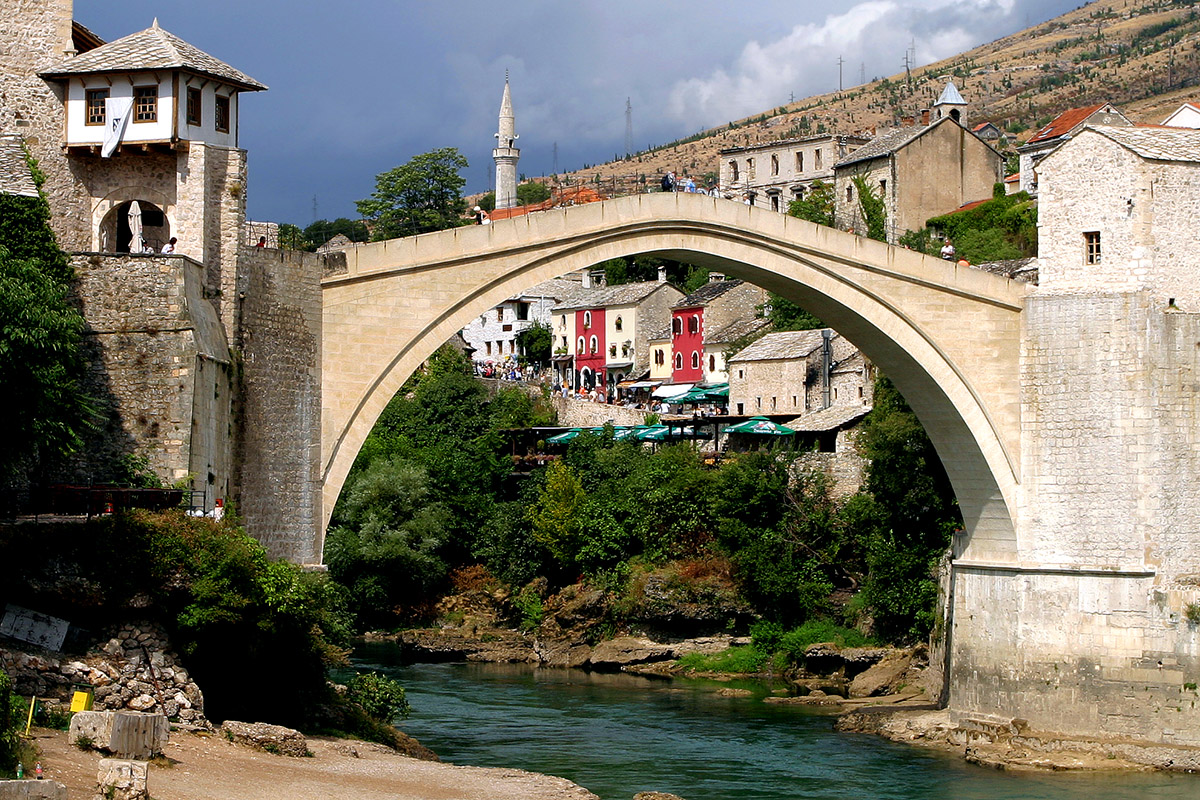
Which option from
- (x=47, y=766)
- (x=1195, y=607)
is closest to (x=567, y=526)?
(x=1195, y=607)

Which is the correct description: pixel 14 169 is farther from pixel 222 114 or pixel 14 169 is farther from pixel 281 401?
pixel 281 401

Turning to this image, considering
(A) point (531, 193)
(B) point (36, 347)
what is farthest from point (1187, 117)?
(A) point (531, 193)

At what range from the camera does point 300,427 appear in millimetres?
23703

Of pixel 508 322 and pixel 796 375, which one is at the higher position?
pixel 508 322

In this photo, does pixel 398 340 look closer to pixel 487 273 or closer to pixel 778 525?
pixel 487 273

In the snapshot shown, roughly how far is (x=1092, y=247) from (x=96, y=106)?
16.8 meters

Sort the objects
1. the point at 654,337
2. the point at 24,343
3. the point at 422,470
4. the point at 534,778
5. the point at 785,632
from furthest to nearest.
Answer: the point at 654,337 → the point at 422,470 → the point at 785,632 → the point at 534,778 → the point at 24,343

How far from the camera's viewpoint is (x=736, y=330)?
64688mm

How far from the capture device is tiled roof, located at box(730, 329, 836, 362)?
54.3 meters

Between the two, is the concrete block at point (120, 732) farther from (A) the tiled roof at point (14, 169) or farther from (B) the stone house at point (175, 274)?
(A) the tiled roof at point (14, 169)

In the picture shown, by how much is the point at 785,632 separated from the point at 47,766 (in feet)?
88.5

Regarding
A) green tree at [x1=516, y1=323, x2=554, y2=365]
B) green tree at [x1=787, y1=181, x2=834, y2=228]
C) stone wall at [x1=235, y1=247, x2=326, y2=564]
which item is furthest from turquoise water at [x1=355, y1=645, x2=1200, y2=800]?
green tree at [x1=516, y1=323, x2=554, y2=365]

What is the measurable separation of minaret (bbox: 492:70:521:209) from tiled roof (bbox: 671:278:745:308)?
23.1 meters

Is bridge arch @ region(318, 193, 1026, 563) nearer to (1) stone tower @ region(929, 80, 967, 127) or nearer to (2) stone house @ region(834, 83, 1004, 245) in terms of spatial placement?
(2) stone house @ region(834, 83, 1004, 245)
